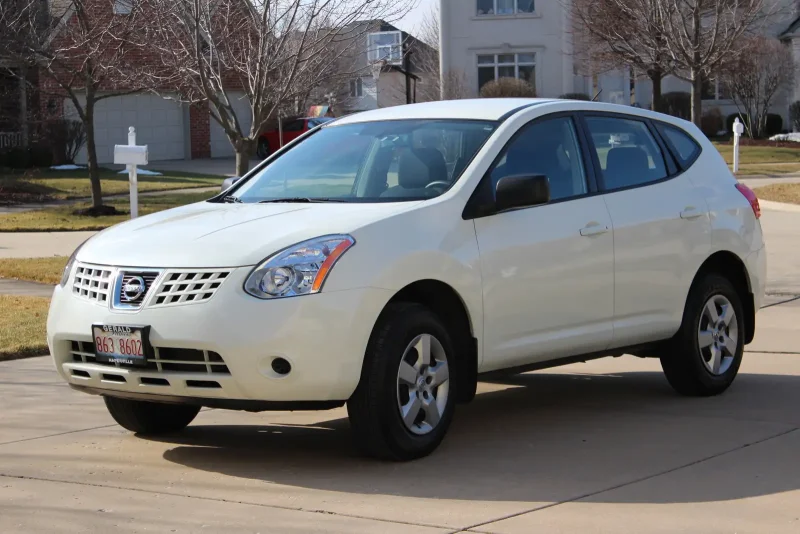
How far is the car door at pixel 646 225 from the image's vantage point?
7508 millimetres

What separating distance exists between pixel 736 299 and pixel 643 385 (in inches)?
33.9

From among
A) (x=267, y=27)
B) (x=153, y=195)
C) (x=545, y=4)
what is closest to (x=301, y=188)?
(x=267, y=27)

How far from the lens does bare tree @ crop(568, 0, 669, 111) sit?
32.8 metres

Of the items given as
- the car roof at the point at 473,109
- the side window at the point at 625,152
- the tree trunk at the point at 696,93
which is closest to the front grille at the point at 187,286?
the car roof at the point at 473,109

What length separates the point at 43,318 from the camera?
11430mm

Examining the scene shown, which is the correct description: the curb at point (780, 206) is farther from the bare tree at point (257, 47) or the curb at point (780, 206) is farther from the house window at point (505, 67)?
the house window at point (505, 67)

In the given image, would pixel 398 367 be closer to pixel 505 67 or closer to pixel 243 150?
pixel 243 150

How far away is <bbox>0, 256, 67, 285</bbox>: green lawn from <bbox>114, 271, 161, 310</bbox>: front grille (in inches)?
327

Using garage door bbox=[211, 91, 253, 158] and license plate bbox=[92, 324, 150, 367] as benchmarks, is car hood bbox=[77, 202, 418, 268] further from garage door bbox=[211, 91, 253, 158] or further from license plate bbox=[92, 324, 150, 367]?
garage door bbox=[211, 91, 253, 158]

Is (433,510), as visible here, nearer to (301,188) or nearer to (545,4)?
(301,188)

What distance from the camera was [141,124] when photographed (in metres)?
43.2

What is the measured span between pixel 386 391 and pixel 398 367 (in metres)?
0.14

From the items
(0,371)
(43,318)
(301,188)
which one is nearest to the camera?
(301,188)

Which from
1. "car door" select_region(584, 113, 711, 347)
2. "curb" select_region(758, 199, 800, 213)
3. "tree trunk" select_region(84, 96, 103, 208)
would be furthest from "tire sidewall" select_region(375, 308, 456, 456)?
"tree trunk" select_region(84, 96, 103, 208)
